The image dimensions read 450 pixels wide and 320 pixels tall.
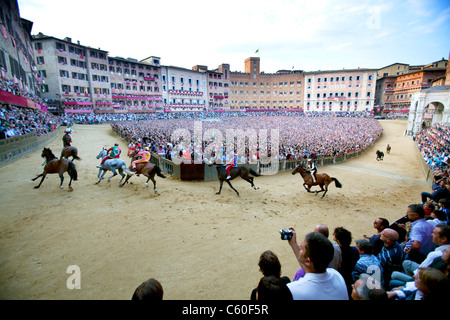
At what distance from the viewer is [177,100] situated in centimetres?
6309

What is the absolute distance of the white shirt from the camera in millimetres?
1913

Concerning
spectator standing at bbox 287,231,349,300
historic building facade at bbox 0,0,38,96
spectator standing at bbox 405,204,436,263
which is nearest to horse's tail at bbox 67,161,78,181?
spectator standing at bbox 287,231,349,300

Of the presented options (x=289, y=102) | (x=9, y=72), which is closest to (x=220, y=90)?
(x=289, y=102)

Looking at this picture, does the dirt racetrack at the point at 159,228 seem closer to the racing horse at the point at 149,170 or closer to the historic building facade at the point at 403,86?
the racing horse at the point at 149,170

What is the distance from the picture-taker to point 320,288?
76.3 inches

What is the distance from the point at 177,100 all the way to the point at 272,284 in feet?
216

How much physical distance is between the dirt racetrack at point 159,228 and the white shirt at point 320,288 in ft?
7.91

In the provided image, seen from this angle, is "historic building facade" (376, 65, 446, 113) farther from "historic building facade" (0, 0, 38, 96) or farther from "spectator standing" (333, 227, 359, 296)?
"historic building facade" (0, 0, 38, 96)

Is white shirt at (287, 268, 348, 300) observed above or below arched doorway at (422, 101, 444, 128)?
below

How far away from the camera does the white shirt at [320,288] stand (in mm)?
1913

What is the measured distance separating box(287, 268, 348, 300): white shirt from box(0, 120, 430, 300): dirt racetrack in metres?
2.41

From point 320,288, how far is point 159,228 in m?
5.18
